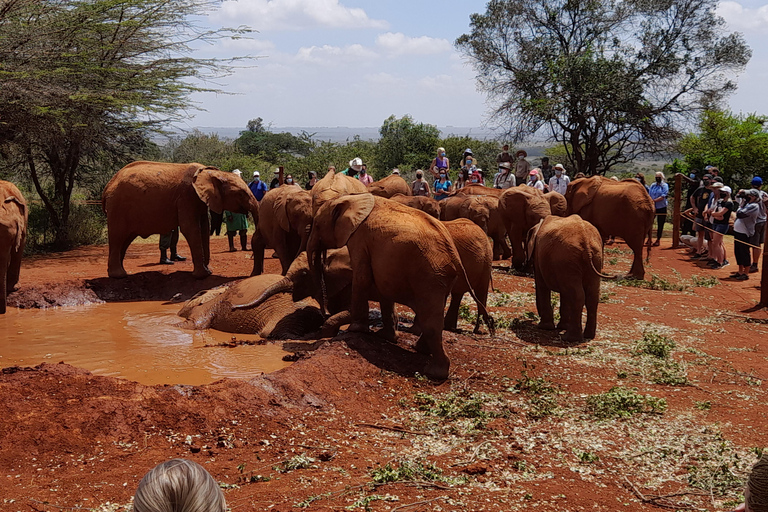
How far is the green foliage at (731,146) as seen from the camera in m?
24.8

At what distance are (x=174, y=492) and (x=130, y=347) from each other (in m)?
8.02

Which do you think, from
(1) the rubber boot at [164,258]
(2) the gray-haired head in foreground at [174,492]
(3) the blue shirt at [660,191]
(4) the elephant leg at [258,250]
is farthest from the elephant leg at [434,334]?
(3) the blue shirt at [660,191]

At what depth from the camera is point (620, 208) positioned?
52.2ft

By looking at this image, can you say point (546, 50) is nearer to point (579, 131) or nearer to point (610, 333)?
point (579, 131)

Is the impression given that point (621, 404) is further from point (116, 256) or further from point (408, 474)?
point (116, 256)

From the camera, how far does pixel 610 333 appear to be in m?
10.4

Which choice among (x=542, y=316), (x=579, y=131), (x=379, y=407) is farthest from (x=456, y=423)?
(x=579, y=131)

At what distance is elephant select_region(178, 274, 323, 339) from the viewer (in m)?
9.79

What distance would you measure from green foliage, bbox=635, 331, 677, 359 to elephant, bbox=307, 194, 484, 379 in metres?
2.78

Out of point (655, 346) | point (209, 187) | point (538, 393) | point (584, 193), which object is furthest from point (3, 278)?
point (584, 193)

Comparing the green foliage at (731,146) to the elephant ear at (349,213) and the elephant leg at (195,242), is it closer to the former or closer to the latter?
the elephant leg at (195,242)

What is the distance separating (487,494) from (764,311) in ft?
30.8

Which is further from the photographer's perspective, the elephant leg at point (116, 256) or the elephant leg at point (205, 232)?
the elephant leg at point (205, 232)

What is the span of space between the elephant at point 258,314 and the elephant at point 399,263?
1.46 meters
